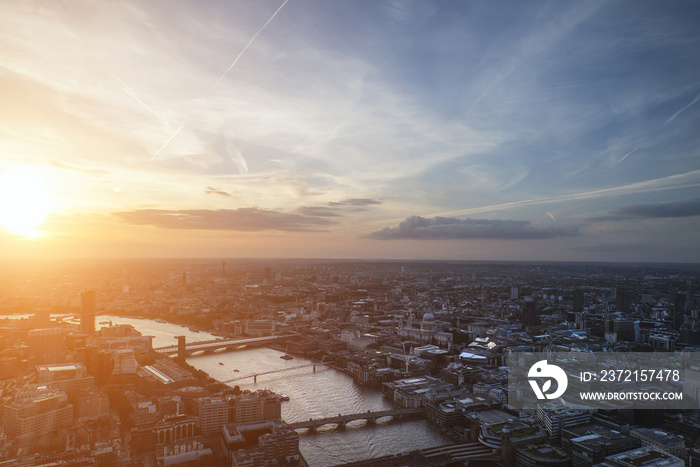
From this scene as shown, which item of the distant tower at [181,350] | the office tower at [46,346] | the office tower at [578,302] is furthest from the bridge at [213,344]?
the office tower at [578,302]

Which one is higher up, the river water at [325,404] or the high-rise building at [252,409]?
the high-rise building at [252,409]

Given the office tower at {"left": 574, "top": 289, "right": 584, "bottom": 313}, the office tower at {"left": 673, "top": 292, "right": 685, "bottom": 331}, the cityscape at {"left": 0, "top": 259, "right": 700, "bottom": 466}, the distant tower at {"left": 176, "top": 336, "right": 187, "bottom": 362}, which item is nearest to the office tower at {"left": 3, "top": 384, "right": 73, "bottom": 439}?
the cityscape at {"left": 0, "top": 259, "right": 700, "bottom": 466}

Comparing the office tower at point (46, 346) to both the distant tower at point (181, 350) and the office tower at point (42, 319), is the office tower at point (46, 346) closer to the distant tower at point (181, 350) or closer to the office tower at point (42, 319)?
the distant tower at point (181, 350)

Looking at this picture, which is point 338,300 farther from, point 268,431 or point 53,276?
point 53,276

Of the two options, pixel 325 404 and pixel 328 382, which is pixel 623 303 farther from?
pixel 325 404

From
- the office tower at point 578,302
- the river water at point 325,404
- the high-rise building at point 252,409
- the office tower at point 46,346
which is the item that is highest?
the office tower at point 578,302
